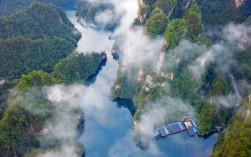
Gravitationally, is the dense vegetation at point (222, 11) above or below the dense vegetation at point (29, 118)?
above

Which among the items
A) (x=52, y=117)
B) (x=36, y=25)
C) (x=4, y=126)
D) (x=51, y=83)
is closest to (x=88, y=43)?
(x=36, y=25)

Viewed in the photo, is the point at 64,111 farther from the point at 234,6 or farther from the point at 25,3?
the point at 25,3

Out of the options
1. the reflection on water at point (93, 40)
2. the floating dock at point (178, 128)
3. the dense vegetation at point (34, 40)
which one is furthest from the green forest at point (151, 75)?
the reflection on water at point (93, 40)

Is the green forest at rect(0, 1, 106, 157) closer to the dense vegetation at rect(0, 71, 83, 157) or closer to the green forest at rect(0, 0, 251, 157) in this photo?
the dense vegetation at rect(0, 71, 83, 157)

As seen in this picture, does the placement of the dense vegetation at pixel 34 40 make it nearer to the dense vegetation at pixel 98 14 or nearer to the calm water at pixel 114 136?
the dense vegetation at pixel 98 14

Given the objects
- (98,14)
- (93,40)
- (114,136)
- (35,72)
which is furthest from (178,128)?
(98,14)

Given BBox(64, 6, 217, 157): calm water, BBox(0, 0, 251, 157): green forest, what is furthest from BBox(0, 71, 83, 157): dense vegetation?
BBox(64, 6, 217, 157): calm water

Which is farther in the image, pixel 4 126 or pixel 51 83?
pixel 51 83
